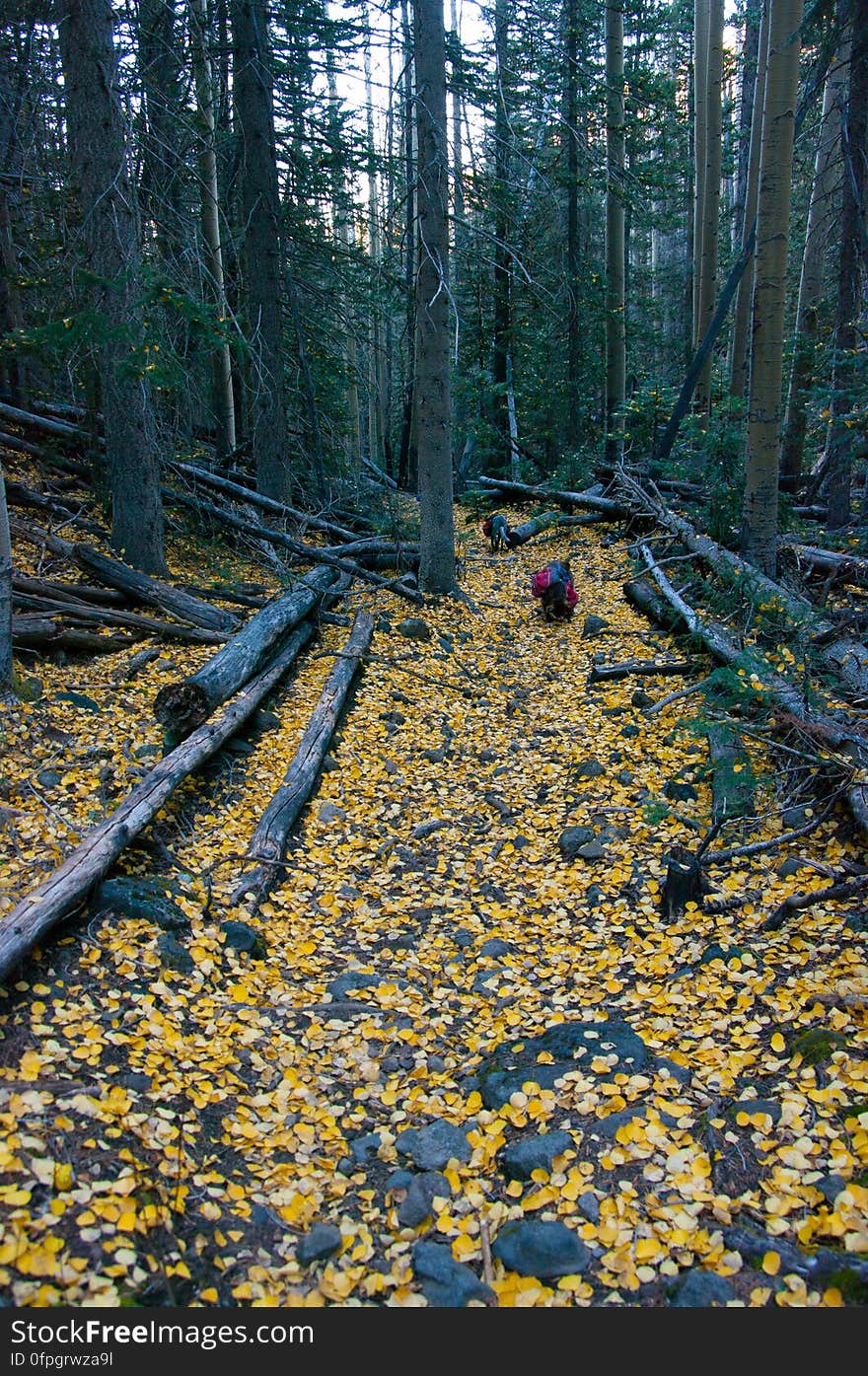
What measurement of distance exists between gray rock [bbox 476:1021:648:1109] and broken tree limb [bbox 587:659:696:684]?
435cm

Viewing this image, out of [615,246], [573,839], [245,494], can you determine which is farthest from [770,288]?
[615,246]

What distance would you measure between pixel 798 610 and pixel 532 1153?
17.4ft

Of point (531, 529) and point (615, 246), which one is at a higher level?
point (615, 246)

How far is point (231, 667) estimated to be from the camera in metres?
6.23

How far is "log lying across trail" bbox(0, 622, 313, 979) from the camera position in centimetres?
327

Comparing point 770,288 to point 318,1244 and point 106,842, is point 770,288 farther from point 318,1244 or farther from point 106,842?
point 318,1244

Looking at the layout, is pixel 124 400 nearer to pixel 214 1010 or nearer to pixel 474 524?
pixel 214 1010

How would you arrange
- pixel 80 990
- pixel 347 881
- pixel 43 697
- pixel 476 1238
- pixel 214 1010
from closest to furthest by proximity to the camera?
1. pixel 476 1238
2. pixel 80 990
3. pixel 214 1010
4. pixel 347 881
5. pixel 43 697

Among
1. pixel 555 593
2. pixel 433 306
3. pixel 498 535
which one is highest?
pixel 433 306

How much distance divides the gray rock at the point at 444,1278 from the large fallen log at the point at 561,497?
36.3ft

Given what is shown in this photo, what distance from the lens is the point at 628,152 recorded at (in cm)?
1586

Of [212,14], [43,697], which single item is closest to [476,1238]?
[43,697]

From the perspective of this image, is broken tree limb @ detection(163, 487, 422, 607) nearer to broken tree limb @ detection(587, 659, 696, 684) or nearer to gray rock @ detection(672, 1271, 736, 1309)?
broken tree limb @ detection(587, 659, 696, 684)

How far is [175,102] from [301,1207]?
31.4 ft
